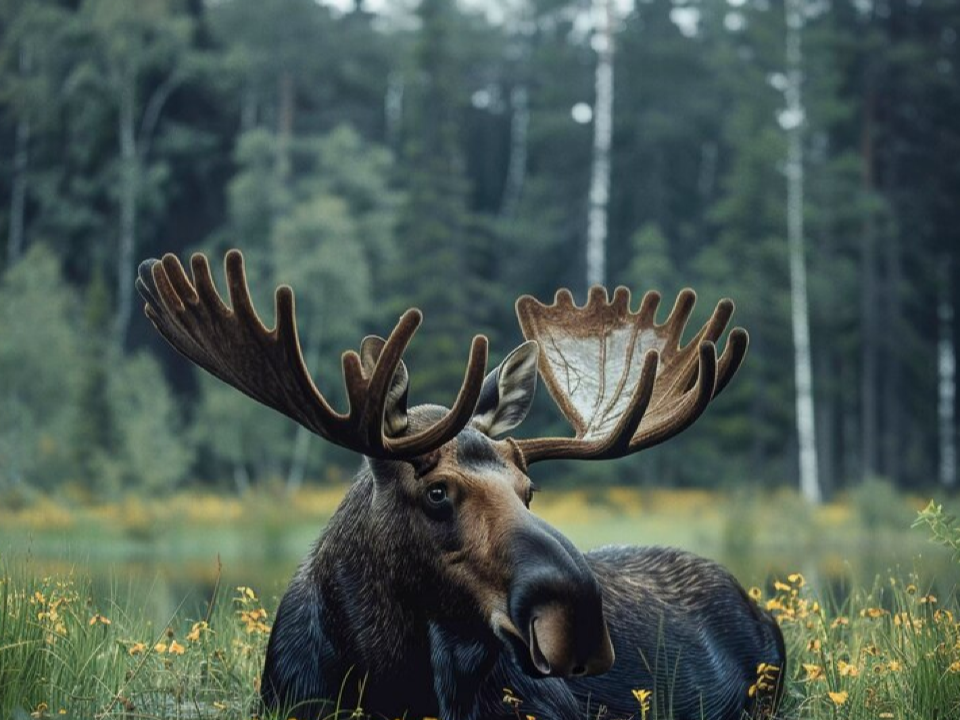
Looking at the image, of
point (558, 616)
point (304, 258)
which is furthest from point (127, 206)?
point (558, 616)

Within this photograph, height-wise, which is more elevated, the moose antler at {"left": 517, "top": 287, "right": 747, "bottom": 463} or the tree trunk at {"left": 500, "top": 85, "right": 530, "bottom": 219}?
the tree trunk at {"left": 500, "top": 85, "right": 530, "bottom": 219}

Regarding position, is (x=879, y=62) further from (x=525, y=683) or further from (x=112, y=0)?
(x=525, y=683)

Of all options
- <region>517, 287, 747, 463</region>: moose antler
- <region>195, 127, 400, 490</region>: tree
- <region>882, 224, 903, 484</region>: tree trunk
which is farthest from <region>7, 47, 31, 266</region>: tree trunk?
<region>517, 287, 747, 463</region>: moose antler

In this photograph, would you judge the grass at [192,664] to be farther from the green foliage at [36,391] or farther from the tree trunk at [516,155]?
the tree trunk at [516,155]

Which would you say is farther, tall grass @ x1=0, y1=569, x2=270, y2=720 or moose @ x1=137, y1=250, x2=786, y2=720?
tall grass @ x1=0, y1=569, x2=270, y2=720

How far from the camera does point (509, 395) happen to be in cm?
507

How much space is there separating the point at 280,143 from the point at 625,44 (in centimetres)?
1205

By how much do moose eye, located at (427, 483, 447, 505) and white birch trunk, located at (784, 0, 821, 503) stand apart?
90.9 ft

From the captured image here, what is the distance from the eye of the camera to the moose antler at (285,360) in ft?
14.1

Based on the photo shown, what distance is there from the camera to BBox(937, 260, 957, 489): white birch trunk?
36812 mm

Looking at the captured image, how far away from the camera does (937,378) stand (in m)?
38.4

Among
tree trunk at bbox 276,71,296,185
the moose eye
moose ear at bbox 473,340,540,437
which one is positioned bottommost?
the moose eye

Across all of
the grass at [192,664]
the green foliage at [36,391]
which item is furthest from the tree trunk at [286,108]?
the grass at [192,664]

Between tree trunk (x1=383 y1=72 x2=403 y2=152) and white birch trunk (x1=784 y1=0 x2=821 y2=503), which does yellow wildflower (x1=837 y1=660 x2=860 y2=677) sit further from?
tree trunk (x1=383 y1=72 x2=403 y2=152)
